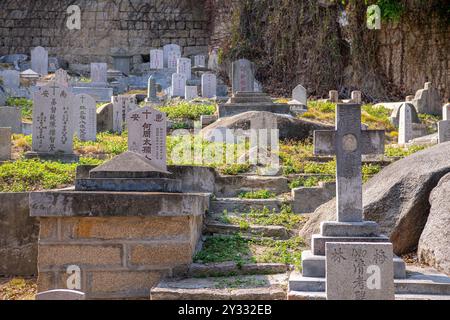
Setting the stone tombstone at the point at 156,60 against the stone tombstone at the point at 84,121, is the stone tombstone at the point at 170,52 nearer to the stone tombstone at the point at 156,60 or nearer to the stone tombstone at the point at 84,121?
the stone tombstone at the point at 156,60

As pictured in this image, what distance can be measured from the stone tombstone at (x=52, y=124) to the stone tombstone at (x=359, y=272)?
6.94 meters

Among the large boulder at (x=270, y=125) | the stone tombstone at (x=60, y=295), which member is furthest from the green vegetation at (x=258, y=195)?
the stone tombstone at (x=60, y=295)

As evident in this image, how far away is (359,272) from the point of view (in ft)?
12.6

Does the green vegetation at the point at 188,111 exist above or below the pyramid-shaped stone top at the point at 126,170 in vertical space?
above

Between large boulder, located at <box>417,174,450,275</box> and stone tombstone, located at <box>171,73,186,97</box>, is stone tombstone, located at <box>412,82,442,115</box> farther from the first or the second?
large boulder, located at <box>417,174,450,275</box>

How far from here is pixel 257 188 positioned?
8266mm

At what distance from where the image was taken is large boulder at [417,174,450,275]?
4.87 meters

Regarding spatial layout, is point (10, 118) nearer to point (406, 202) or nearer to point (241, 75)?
point (241, 75)

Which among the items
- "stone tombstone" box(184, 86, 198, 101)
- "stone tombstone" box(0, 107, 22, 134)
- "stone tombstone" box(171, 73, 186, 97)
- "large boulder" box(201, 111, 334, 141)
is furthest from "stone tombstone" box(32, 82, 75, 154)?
"stone tombstone" box(171, 73, 186, 97)

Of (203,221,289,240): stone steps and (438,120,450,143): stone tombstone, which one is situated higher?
(438,120,450,143): stone tombstone

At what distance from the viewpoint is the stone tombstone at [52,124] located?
9.93 meters
